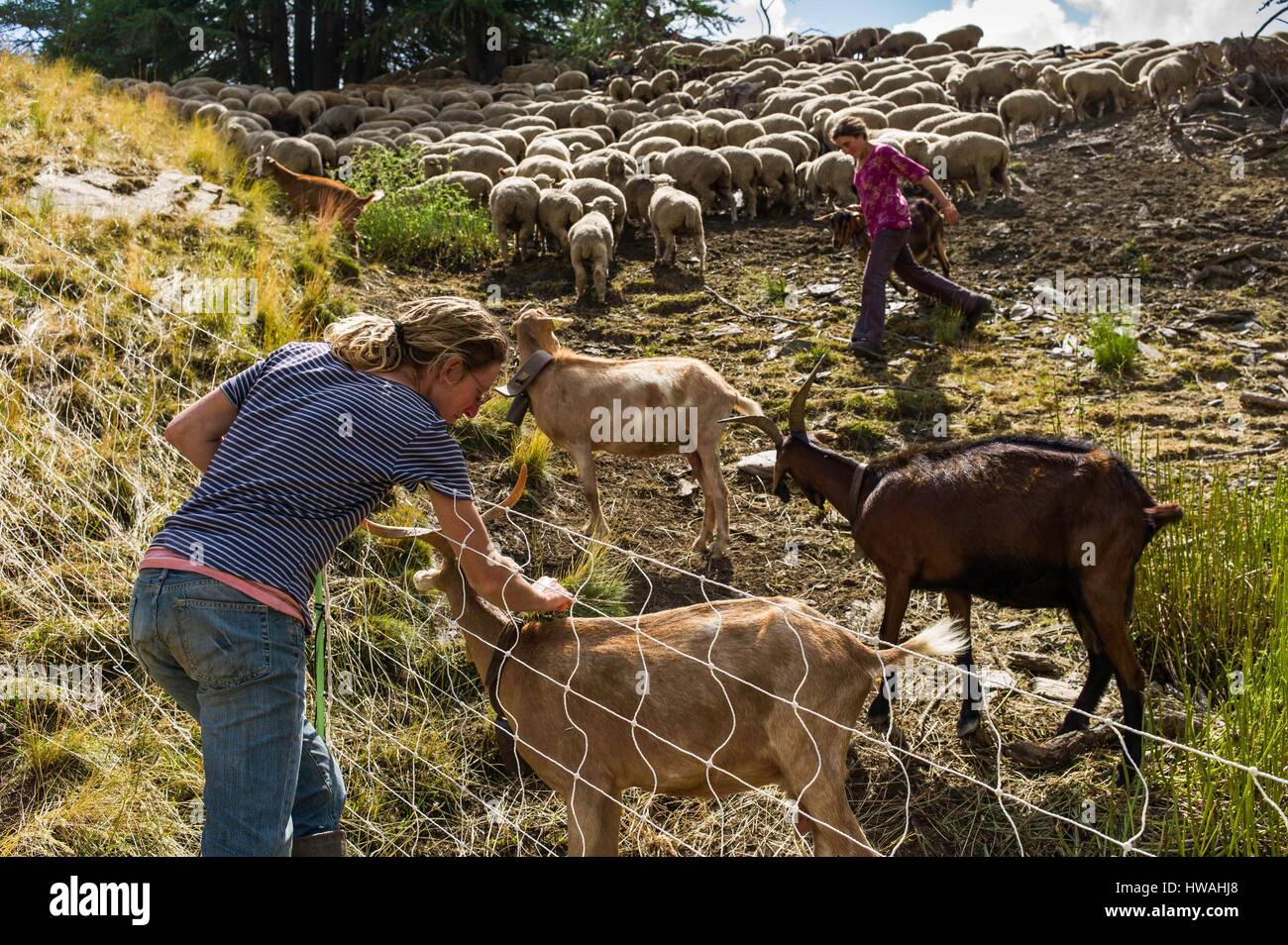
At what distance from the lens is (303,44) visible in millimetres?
32375

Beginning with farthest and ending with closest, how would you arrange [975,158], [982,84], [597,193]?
[982,84] → [975,158] → [597,193]

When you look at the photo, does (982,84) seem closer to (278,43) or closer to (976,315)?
(976,315)

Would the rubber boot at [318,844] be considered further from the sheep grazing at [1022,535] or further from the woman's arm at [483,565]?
the sheep grazing at [1022,535]

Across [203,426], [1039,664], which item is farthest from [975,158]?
[203,426]

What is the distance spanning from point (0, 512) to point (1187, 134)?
690 inches

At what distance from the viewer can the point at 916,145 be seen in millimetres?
15906

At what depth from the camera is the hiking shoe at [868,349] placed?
10.3 m

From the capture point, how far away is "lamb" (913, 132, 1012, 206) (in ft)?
50.3

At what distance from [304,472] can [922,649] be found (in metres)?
2.37

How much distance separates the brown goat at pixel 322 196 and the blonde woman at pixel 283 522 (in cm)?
947

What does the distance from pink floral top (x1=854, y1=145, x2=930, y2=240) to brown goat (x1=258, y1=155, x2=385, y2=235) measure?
17.9 feet
